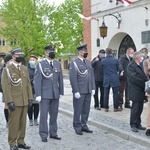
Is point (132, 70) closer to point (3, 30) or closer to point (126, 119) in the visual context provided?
point (126, 119)

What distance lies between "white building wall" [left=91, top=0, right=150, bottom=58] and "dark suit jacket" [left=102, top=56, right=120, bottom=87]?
5.47 m

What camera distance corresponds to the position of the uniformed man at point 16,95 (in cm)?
594

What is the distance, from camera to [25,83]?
621cm

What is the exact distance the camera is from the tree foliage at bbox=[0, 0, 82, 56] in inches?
1390

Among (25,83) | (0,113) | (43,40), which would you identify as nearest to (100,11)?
(0,113)

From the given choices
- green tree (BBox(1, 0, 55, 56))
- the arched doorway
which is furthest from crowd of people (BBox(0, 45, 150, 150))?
green tree (BBox(1, 0, 55, 56))

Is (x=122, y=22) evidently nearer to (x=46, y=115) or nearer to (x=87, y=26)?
(x=87, y=26)

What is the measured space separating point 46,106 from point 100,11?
1177 centimetres

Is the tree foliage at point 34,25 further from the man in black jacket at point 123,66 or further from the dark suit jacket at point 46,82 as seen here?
the dark suit jacket at point 46,82

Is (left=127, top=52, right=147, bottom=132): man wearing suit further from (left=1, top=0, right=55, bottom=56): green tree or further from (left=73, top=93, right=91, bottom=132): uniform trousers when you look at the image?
(left=1, top=0, right=55, bottom=56): green tree

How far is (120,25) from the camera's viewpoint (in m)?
16.5

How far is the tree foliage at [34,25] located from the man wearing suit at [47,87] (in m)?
28.6

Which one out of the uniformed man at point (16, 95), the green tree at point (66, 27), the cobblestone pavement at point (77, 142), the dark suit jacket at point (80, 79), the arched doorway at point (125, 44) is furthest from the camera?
the green tree at point (66, 27)

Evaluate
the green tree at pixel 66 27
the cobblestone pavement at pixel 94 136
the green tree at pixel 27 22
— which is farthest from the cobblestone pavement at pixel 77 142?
the green tree at pixel 66 27
